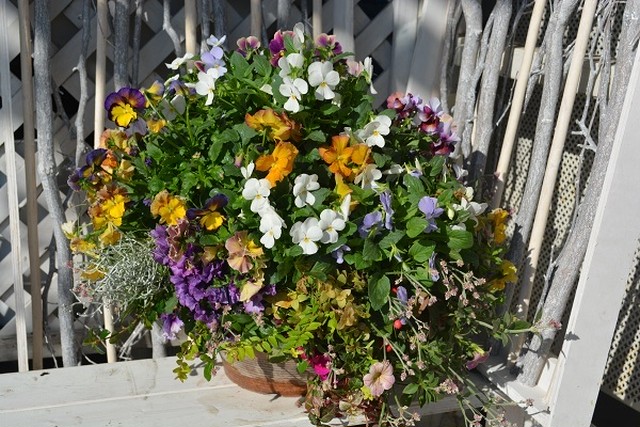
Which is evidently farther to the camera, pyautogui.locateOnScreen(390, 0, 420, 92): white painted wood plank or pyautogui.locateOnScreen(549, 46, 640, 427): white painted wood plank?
pyautogui.locateOnScreen(390, 0, 420, 92): white painted wood plank

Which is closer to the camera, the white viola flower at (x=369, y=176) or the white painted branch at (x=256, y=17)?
the white viola flower at (x=369, y=176)

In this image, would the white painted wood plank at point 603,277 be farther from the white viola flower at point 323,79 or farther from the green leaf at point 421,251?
the white viola flower at point 323,79

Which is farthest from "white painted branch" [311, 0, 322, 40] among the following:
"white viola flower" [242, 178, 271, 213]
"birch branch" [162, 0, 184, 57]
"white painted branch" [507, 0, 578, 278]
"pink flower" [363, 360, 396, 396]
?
"pink flower" [363, 360, 396, 396]

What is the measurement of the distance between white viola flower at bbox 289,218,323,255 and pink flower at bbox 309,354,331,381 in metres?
0.23

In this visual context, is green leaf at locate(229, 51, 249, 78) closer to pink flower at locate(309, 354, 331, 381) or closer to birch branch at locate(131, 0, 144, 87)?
birch branch at locate(131, 0, 144, 87)

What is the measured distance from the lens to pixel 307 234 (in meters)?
1.41

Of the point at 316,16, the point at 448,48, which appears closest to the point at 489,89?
the point at 448,48

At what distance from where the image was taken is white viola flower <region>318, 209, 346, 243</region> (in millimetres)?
1410

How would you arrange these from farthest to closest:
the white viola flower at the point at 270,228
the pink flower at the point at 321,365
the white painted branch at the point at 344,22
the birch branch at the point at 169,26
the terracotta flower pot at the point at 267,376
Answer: the white painted branch at the point at 344,22
the birch branch at the point at 169,26
the terracotta flower pot at the point at 267,376
the pink flower at the point at 321,365
the white viola flower at the point at 270,228

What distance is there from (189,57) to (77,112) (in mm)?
438

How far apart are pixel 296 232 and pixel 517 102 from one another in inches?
29.1

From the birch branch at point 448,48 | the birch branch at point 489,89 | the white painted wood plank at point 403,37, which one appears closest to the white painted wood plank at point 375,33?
the white painted wood plank at point 403,37

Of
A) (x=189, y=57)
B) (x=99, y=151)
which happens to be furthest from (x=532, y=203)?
(x=99, y=151)

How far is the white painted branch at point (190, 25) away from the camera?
1.83 metres
